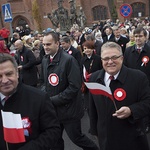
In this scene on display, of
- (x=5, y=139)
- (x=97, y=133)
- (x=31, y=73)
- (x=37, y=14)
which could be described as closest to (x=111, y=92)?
(x=97, y=133)

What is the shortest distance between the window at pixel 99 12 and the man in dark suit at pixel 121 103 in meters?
38.5

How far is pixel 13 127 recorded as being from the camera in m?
2.04

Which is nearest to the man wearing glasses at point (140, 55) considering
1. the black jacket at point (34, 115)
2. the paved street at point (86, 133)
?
the paved street at point (86, 133)

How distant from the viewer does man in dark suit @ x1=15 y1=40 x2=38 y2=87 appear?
267 inches

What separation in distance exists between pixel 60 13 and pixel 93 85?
2455cm

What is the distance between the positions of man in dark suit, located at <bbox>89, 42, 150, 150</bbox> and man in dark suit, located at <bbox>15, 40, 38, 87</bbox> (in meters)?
4.12

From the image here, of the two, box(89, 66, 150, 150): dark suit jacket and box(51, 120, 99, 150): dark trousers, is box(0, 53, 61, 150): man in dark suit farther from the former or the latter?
box(51, 120, 99, 150): dark trousers

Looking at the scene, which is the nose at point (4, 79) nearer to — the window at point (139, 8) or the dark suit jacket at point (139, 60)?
the dark suit jacket at point (139, 60)

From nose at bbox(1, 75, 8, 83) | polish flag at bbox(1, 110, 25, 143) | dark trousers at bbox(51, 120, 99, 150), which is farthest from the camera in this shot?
dark trousers at bbox(51, 120, 99, 150)

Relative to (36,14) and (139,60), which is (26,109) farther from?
(36,14)

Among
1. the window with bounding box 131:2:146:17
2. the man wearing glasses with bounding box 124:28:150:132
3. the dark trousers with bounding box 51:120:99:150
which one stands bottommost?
the dark trousers with bounding box 51:120:99:150

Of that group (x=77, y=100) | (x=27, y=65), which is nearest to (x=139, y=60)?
(x=77, y=100)

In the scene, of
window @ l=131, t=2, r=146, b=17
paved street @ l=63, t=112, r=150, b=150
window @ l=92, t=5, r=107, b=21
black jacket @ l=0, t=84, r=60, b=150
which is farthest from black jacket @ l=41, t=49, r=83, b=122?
window @ l=131, t=2, r=146, b=17

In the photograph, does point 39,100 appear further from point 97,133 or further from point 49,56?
point 49,56
